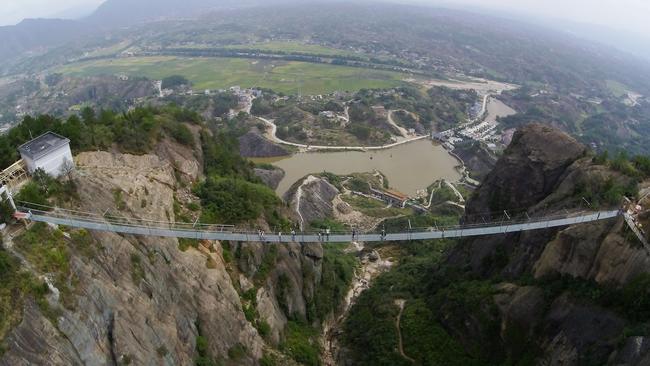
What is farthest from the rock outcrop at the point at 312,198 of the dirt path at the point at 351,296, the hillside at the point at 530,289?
the hillside at the point at 530,289

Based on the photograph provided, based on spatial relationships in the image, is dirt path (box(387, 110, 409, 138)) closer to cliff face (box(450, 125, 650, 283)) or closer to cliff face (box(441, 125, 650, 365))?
cliff face (box(450, 125, 650, 283))

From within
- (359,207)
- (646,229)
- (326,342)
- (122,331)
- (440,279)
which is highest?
(646,229)

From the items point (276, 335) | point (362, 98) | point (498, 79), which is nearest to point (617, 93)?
point (498, 79)

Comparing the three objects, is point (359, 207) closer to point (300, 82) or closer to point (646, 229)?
point (646, 229)

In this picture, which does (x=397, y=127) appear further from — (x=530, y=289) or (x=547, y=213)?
(x=530, y=289)

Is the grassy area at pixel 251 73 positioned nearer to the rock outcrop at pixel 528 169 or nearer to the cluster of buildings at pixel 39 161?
the rock outcrop at pixel 528 169
